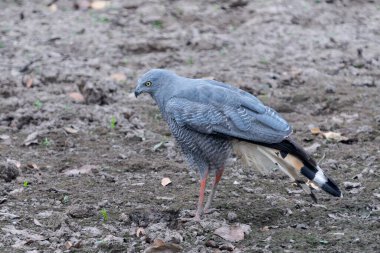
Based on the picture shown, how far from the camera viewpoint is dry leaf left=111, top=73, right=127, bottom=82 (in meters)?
8.74

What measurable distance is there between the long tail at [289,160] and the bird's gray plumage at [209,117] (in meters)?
0.08

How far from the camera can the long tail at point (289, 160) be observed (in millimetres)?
5512

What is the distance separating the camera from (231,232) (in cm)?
547

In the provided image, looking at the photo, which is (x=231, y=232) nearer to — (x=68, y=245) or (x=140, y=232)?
(x=140, y=232)

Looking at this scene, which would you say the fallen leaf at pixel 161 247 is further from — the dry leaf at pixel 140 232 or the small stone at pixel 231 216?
the small stone at pixel 231 216

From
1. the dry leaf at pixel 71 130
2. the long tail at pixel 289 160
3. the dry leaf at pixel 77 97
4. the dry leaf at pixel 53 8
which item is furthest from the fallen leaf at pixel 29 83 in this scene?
the long tail at pixel 289 160

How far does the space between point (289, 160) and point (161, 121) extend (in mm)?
2411

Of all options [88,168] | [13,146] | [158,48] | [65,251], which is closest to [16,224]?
[65,251]

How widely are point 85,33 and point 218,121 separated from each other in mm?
4679

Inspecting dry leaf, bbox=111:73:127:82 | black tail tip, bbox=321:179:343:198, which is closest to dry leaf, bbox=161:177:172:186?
black tail tip, bbox=321:179:343:198

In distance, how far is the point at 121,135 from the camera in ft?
24.4

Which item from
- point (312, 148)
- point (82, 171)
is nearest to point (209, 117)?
point (82, 171)

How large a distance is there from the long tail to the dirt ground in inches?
11.0

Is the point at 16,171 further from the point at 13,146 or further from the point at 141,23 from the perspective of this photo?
the point at 141,23
